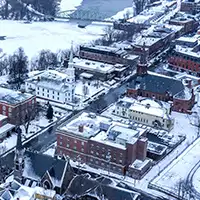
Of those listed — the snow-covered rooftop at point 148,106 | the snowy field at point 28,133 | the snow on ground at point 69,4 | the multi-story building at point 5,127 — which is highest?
the snow on ground at point 69,4

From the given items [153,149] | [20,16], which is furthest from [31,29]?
[153,149]

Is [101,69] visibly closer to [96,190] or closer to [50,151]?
[50,151]

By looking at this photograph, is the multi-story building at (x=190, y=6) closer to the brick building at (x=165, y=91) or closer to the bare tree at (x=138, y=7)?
the bare tree at (x=138, y=7)

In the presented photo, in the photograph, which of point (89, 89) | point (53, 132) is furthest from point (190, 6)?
point (53, 132)

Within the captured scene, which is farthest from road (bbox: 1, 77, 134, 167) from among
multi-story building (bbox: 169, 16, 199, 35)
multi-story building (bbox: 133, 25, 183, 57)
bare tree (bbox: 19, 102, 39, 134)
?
multi-story building (bbox: 169, 16, 199, 35)

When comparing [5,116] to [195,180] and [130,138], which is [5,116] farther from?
[195,180]

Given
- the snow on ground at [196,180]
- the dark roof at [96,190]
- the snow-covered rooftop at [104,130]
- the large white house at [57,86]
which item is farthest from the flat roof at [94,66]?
the dark roof at [96,190]
